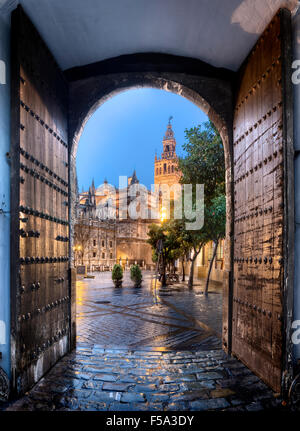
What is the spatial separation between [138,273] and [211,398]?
11.4m

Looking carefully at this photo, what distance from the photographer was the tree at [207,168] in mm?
11047

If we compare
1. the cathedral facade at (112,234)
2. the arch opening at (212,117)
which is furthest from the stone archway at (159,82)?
the cathedral facade at (112,234)

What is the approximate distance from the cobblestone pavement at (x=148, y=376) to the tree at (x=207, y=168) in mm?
6206

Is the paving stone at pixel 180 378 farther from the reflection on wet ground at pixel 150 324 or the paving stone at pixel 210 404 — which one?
the reflection on wet ground at pixel 150 324

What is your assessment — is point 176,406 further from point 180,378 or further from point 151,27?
point 151,27

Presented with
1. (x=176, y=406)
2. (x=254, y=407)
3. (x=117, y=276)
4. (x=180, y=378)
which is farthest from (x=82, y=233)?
(x=254, y=407)

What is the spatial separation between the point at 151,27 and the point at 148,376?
4.74 m

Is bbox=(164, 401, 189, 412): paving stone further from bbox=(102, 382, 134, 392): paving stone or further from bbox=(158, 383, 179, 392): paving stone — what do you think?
bbox=(102, 382, 134, 392): paving stone

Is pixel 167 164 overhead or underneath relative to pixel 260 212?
overhead

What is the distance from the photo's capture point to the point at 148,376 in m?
3.19

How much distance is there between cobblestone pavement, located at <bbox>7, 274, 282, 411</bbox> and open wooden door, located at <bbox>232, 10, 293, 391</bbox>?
37 centimetres

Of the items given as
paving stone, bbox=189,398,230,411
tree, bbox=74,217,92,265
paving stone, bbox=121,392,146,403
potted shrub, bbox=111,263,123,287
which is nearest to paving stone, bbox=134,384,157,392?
paving stone, bbox=121,392,146,403

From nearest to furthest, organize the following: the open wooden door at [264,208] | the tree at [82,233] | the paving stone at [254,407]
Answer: the paving stone at [254,407], the open wooden door at [264,208], the tree at [82,233]

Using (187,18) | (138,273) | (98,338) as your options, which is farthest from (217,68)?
(138,273)
